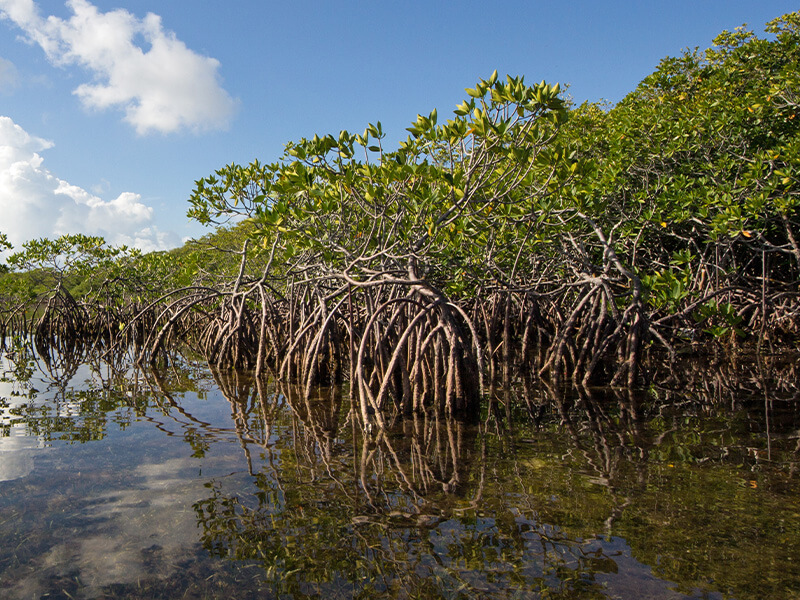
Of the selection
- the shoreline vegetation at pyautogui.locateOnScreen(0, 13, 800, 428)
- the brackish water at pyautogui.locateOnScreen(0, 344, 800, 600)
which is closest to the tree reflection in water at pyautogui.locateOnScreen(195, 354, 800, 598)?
the brackish water at pyautogui.locateOnScreen(0, 344, 800, 600)

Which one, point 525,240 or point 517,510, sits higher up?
point 525,240

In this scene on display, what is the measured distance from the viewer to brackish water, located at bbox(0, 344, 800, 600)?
186cm

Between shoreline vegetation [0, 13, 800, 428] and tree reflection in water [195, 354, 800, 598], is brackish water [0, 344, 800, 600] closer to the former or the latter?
tree reflection in water [195, 354, 800, 598]

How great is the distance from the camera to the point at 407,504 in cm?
247

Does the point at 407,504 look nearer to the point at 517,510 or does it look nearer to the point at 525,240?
the point at 517,510

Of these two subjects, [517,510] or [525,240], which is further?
[525,240]

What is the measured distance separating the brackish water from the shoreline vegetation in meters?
0.86

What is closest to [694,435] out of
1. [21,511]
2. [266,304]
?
[21,511]

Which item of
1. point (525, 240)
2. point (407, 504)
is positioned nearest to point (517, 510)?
point (407, 504)

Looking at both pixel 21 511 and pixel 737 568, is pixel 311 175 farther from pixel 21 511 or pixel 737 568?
pixel 737 568

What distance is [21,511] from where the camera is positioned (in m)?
2.48

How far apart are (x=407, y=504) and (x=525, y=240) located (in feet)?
11.6

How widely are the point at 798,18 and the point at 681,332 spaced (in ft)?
21.9

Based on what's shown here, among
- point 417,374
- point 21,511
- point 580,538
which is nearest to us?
point 580,538
